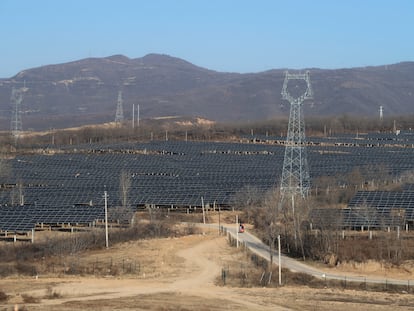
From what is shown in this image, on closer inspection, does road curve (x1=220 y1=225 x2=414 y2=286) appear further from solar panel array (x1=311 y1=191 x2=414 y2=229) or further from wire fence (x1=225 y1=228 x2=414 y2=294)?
solar panel array (x1=311 y1=191 x2=414 y2=229)

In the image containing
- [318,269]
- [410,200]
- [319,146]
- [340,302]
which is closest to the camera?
[340,302]

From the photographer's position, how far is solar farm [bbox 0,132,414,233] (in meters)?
37.7

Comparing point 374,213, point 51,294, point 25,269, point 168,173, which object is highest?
point 168,173

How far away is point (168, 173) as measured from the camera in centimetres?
5753

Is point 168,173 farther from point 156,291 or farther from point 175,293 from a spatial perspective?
point 175,293

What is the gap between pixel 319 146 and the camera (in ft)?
250

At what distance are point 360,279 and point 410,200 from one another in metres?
11.5

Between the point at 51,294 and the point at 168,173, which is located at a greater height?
the point at 168,173

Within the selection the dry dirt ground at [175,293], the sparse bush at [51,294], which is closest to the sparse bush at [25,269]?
the dry dirt ground at [175,293]

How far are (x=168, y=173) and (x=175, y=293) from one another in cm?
3433

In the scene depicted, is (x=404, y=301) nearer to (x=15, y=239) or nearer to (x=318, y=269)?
(x=318, y=269)

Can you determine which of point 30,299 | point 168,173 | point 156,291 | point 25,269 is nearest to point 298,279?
point 156,291

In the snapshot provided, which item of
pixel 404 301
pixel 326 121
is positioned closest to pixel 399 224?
pixel 404 301

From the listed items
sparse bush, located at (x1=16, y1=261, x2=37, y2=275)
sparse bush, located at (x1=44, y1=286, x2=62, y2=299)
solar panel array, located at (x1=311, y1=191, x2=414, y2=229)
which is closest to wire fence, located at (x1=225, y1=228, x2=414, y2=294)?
solar panel array, located at (x1=311, y1=191, x2=414, y2=229)
